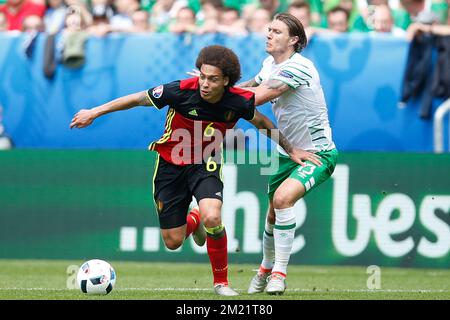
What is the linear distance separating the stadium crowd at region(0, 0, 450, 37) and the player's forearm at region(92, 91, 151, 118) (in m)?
5.99

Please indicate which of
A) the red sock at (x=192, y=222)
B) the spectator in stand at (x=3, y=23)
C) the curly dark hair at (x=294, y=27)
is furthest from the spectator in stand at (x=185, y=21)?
the curly dark hair at (x=294, y=27)

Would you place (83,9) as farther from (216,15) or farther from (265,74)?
(265,74)

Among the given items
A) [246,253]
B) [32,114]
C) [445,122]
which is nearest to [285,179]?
[246,253]

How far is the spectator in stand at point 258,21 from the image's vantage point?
16578 mm

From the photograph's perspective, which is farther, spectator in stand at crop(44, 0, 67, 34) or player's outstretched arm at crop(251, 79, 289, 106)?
spectator in stand at crop(44, 0, 67, 34)

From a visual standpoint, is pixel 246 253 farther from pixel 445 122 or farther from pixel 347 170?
pixel 445 122

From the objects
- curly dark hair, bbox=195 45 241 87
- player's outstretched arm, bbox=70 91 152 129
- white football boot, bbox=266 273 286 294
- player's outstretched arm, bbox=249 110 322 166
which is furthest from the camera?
player's outstretched arm, bbox=249 110 322 166

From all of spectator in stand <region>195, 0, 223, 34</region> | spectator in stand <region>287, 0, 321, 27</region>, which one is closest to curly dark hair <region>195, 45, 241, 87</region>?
spectator in stand <region>287, 0, 321, 27</region>

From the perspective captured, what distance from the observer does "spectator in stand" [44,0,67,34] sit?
Answer: 17.3m

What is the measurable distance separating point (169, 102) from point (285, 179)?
1529 mm

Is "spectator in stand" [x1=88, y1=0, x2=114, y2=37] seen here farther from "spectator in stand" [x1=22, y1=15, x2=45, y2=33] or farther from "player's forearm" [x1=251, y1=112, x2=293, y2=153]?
"player's forearm" [x1=251, y1=112, x2=293, y2=153]

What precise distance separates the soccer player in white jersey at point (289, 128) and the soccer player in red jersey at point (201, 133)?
8.5 inches

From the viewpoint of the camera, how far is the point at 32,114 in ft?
54.8

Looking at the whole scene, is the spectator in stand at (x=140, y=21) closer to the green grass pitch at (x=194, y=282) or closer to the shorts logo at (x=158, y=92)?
the green grass pitch at (x=194, y=282)
